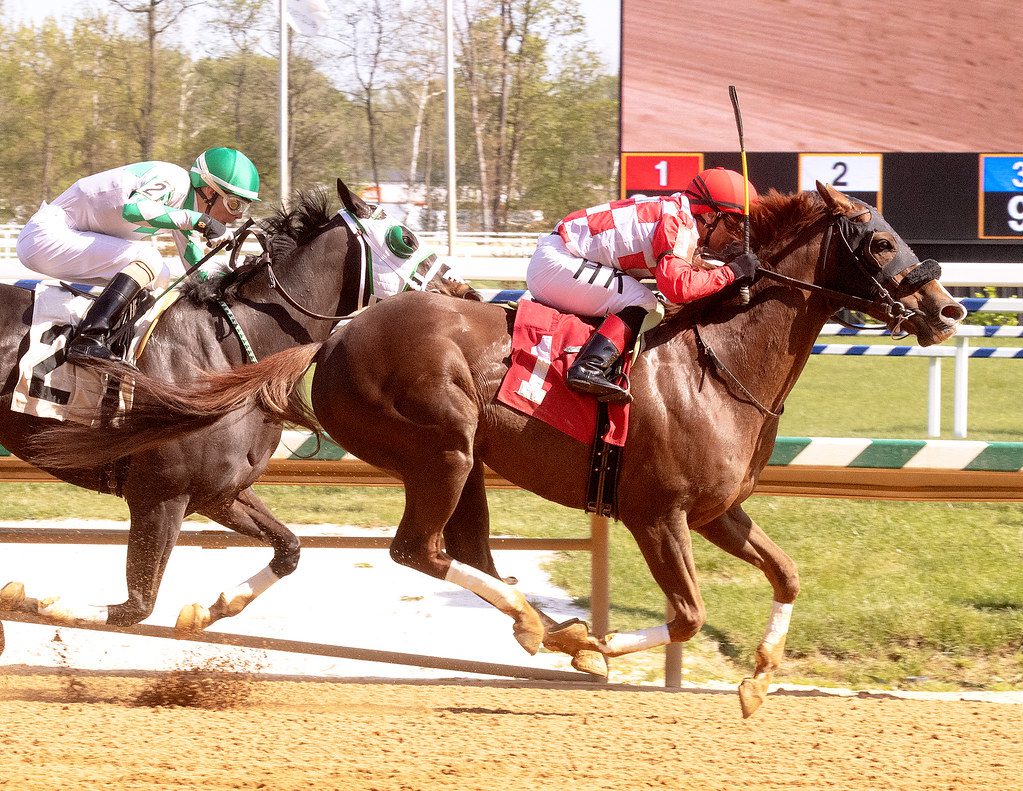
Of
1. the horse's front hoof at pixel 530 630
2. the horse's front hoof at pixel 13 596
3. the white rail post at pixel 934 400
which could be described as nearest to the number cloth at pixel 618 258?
the horse's front hoof at pixel 530 630

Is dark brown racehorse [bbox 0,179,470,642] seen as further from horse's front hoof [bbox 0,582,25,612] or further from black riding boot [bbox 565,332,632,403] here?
black riding boot [bbox 565,332,632,403]

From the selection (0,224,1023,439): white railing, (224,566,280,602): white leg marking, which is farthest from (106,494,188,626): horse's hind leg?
(0,224,1023,439): white railing

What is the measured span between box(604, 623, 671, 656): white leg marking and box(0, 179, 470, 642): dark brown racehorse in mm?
1278

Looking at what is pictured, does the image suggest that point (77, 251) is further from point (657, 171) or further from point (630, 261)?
point (657, 171)

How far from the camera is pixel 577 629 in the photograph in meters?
3.90

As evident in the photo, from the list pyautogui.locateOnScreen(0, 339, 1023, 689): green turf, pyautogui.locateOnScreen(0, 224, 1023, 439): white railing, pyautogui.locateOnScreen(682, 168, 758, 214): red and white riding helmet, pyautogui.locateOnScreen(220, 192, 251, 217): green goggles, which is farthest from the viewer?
pyautogui.locateOnScreen(0, 224, 1023, 439): white railing

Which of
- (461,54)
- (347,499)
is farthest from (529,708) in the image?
(461,54)

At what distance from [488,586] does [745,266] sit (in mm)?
1268

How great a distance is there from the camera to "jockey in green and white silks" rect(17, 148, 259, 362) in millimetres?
4254

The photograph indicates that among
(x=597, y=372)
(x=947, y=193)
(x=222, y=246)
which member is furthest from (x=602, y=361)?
(x=947, y=193)

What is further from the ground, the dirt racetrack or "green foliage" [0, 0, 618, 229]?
"green foliage" [0, 0, 618, 229]

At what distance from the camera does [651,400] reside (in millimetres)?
3803

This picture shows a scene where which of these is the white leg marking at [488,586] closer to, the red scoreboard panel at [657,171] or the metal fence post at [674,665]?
the metal fence post at [674,665]

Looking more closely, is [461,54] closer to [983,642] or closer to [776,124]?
[776,124]
